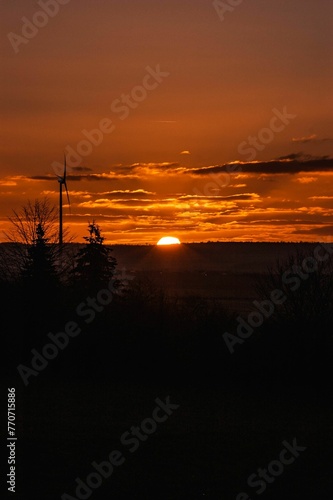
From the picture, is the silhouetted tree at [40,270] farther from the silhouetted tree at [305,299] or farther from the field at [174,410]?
the silhouetted tree at [305,299]

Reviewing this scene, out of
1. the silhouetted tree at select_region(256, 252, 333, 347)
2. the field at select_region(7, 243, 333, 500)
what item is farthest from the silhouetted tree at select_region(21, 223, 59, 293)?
the silhouetted tree at select_region(256, 252, 333, 347)

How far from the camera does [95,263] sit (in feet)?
A: 287

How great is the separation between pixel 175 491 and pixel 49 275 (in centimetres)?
3933

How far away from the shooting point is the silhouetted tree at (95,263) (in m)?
84.4

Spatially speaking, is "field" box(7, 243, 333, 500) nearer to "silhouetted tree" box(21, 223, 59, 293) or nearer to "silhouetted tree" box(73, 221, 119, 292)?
"silhouetted tree" box(21, 223, 59, 293)

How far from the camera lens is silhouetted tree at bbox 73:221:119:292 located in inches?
3322

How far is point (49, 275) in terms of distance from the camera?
196 ft

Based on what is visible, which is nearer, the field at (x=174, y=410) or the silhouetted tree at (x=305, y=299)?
the field at (x=174, y=410)

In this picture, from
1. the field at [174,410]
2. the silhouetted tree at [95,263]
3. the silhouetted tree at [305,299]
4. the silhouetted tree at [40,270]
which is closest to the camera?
the field at [174,410]

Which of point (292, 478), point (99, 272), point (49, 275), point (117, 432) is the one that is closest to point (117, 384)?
point (49, 275)

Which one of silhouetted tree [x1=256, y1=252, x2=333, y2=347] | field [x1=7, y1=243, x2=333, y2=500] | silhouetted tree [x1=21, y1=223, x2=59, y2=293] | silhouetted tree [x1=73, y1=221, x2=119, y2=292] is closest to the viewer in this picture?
field [x1=7, y1=243, x2=333, y2=500]

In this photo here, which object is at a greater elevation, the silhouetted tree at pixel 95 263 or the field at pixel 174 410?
the silhouetted tree at pixel 95 263

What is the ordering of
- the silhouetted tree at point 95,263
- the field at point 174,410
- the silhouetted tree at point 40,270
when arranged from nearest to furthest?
the field at point 174,410 < the silhouetted tree at point 40,270 < the silhouetted tree at point 95,263

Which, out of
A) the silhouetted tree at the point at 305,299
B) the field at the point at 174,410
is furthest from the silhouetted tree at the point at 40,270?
the silhouetted tree at the point at 305,299
